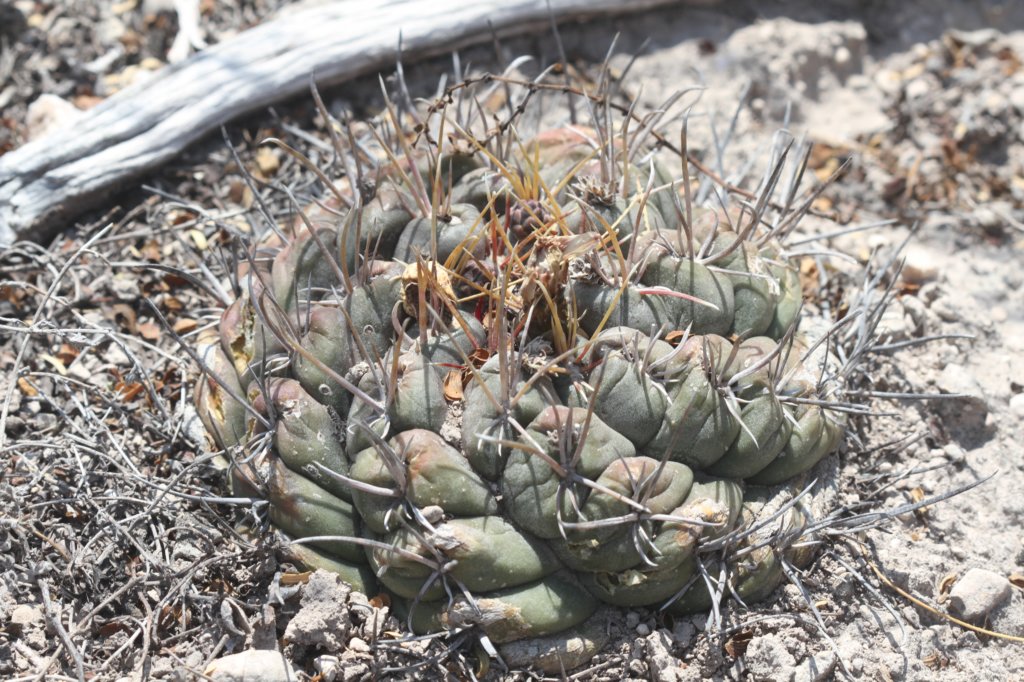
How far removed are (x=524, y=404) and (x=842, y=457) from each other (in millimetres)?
1284

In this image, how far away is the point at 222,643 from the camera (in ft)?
9.20

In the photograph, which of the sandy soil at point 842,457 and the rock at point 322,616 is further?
the sandy soil at point 842,457

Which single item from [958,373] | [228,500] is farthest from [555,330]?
[958,373]

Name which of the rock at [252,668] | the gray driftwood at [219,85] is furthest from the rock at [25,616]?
the gray driftwood at [219,85]

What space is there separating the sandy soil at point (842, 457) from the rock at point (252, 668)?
0.25 ft

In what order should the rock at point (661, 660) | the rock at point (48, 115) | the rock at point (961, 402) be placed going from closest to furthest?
1. the rock at point (661, 660)
2. the rock at point (961, 402)
3. the rock at point (48, 115)

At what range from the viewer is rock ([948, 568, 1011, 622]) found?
307 cm

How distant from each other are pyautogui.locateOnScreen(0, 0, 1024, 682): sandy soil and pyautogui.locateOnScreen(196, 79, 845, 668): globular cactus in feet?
0.63

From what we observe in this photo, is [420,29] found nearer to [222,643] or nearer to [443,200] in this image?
[443,200]

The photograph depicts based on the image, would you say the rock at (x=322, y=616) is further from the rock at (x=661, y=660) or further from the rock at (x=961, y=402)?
the rock at (x=961, y=402)

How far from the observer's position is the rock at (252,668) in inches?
105

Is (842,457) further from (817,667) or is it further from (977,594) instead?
(817,667)

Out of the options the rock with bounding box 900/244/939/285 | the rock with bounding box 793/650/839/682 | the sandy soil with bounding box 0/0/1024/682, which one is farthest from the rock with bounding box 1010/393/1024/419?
the rock with bounding box 793/650/839/682

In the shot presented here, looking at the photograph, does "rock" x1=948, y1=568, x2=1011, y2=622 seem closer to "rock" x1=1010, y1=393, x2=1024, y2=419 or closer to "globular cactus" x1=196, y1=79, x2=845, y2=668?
"globular cactus" x1=196, y1=79, x2=845, y2=668
